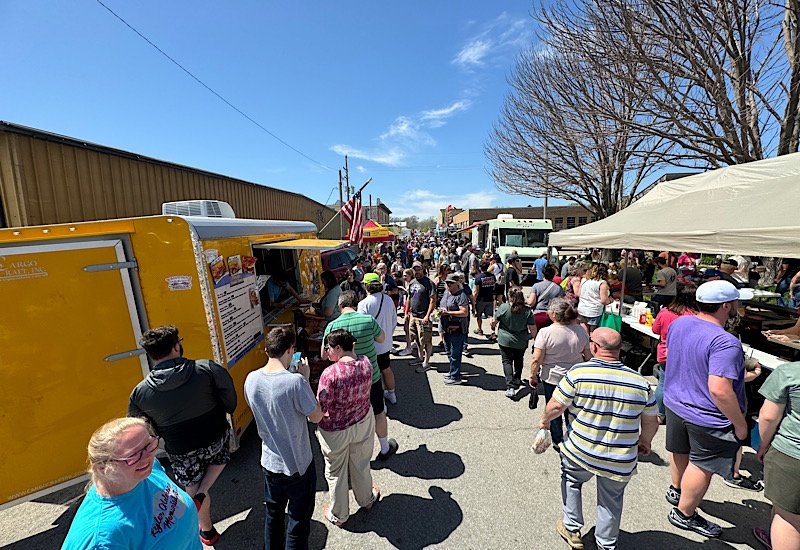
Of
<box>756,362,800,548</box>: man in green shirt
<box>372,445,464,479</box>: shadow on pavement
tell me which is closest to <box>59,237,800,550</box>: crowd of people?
<box>756,362,800,548</box>: man in green shirt

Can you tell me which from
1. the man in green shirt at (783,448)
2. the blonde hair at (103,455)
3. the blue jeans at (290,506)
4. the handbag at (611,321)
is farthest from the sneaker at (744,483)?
the blonde hair at (103,455)

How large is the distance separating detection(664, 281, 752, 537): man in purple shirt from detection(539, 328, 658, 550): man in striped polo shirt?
0.62m

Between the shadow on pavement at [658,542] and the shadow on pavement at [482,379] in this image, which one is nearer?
the shadow on pavement at [658,542]

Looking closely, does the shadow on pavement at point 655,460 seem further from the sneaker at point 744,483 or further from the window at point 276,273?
the window at point 276,273

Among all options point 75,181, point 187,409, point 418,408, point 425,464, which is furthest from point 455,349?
point 75,181

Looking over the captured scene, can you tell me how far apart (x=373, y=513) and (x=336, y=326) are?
68.3 inches

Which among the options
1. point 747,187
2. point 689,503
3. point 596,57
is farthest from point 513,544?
point 596,57

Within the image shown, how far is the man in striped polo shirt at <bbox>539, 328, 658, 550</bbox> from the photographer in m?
2.24

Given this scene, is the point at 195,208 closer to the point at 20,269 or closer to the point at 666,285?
the point at 20,269

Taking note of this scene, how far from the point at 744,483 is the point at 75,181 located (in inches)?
370

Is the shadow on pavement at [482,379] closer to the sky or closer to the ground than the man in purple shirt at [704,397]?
closer to the ground

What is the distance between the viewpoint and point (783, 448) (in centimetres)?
209

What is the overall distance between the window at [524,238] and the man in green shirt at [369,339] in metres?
13.9

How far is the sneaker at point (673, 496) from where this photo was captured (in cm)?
304
